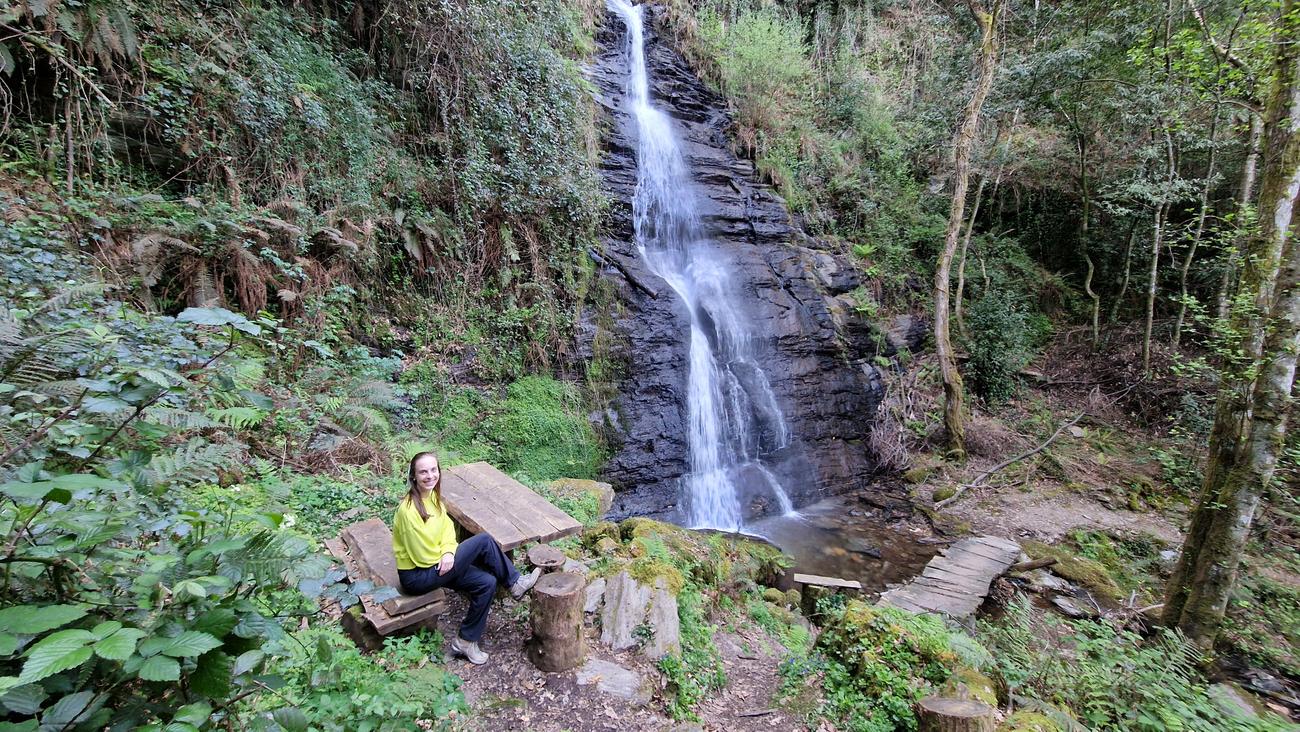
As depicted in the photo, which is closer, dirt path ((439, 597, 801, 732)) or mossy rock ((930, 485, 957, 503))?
dirt path ((439, 597, 801, 732))

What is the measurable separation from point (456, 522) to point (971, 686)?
3.86 metres

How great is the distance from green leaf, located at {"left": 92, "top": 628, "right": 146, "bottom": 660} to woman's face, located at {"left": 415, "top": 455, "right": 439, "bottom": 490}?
201 centimetres

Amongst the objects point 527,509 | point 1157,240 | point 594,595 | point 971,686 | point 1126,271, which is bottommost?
point 971,686

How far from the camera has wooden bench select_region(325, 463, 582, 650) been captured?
3025 mm

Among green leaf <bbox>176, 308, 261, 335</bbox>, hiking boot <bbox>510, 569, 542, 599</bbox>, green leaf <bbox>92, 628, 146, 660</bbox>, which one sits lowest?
hiking boot <bbox>510, 569, 542, 599</bbox>

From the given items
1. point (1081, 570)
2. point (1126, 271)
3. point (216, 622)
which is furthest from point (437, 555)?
point (1126, 271)

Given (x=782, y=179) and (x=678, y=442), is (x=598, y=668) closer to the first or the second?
(x=678, y=442)

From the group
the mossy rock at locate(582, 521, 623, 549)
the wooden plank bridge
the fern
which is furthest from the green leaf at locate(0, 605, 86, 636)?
the wooden plank bridge

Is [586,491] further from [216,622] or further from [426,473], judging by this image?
[216,622]

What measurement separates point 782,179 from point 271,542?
43.3 feet

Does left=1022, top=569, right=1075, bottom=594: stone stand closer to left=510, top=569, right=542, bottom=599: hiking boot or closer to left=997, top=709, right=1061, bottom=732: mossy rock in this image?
left=997, top=709, right=1061, bottom=732: mossy rock

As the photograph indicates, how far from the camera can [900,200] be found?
13617 mm

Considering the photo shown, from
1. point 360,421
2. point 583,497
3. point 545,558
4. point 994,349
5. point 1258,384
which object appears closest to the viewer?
point 545,558

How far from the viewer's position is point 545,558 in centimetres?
364
